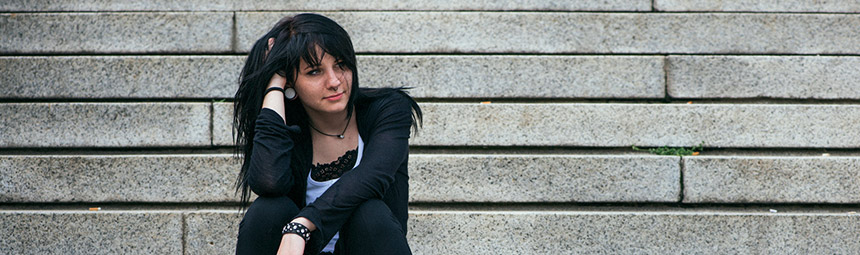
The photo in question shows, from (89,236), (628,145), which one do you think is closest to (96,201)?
(89,236)

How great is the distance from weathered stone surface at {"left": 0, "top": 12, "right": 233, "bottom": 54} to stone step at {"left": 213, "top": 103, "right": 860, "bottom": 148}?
66cm

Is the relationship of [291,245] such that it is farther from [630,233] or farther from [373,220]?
[630,233]

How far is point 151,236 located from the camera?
147 inches

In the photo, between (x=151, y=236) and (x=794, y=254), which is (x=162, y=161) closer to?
(x=151, y=236)

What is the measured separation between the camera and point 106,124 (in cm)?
395

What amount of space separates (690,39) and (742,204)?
1.04 meters

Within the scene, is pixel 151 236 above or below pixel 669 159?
below

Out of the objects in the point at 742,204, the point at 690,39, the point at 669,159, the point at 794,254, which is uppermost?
the point at 690,39

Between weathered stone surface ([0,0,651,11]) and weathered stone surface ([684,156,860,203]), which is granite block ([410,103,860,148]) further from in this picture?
weathered stone surface ([0,0,651,11])

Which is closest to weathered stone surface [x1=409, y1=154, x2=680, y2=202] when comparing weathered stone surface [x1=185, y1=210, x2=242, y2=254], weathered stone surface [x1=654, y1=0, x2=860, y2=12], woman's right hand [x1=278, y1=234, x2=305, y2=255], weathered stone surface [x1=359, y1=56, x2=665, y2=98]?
weathered stone surface [x1=359, y1=56, x2=665, y2=98]

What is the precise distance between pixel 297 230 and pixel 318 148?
1.65 ft

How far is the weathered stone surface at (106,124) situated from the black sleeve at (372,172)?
67.0 inches

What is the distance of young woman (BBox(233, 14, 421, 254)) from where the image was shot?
7.84 feet

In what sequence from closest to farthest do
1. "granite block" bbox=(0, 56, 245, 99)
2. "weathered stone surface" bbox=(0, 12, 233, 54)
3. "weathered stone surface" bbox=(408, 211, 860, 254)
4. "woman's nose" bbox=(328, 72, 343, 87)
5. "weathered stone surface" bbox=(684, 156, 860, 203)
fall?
"woman's nose" bbox=(328, 72, 343, 87) < "weathered stone surface" bbox=(408, 211, 860, 254) < "weathered stone surface" bbox=(684, 156, 860, 203) < "granite block" bbox=(0, 56, 245, 99) < "weathered stone surface" bbox=(0, 12, 233, 54)
